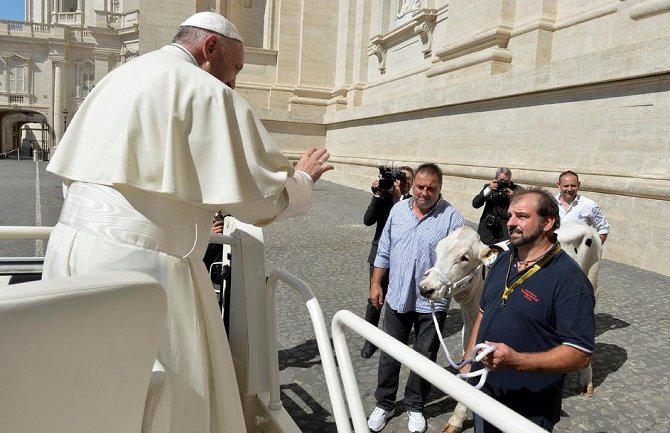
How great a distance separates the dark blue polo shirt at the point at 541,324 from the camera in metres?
2.10

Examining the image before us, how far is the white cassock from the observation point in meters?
1.81

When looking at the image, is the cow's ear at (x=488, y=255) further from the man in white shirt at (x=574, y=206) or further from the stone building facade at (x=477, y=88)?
the stone building facade at (x=477, y=88)

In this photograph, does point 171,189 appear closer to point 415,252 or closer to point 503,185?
point 415,252

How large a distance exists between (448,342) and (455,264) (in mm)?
1733

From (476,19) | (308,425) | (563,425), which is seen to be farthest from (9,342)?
(476,19)

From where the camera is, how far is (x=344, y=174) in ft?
65.6

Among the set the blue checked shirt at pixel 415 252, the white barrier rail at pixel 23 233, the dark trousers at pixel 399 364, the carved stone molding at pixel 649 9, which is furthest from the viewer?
the carved stone molding at pixel 649 9

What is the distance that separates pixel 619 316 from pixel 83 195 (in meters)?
5.17

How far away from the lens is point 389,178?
485 centimetres

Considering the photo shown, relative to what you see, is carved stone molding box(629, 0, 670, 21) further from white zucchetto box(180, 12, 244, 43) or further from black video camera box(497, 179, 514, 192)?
white zucchetto box(180, 12, 244, 43)

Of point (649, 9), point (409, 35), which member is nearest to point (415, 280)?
point (649, 9)

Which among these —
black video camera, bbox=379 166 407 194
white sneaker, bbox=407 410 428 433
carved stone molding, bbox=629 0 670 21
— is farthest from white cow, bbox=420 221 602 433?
carved stone molding, bbox=629 0 670 21

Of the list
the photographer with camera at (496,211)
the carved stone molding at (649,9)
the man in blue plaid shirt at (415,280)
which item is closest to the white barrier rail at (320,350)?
the man in blue plaid shirt at (415,280)

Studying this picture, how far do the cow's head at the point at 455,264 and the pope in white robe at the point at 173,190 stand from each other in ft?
4.41
